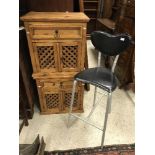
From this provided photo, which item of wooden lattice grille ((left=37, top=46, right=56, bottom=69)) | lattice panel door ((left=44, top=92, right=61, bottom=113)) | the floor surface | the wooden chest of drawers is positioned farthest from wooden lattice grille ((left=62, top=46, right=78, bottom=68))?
the floor surface

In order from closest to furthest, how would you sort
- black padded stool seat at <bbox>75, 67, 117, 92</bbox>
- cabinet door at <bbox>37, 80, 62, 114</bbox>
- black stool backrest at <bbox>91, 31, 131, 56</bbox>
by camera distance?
1. black stool backrest at <bbox>91, 31, 131, 56</bbox>
2. black padded stool seat at <bbox>75, 67, 117, 92</bbox>
3. cabinet door at <bbox>37, 80, 62, 114</bbox>

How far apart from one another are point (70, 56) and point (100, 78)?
394 mm

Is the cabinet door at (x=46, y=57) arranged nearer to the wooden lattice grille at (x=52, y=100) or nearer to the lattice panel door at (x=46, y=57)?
the lattice panel door at (x=46, y=57)

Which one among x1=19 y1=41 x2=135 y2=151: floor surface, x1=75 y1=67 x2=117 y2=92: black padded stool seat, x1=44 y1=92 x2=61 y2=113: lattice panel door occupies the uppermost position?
x1=75 y1=67 x2=117 y2=92: black padded stool seat

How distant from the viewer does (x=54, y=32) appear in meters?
1.54

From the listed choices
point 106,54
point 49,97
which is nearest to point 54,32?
point 106,54

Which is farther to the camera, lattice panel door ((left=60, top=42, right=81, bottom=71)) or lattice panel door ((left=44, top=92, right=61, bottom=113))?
lattice panel door ((left=44, top=92, right=61, bottom=113))

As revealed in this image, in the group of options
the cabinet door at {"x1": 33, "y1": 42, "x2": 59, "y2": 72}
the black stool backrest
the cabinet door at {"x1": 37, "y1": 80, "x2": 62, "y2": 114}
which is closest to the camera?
the black stool backrest

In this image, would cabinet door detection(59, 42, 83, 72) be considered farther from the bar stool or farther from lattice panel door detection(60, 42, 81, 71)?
the bar stool

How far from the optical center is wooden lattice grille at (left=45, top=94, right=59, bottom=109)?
1.87 m

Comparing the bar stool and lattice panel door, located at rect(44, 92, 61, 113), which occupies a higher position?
the bar stool
